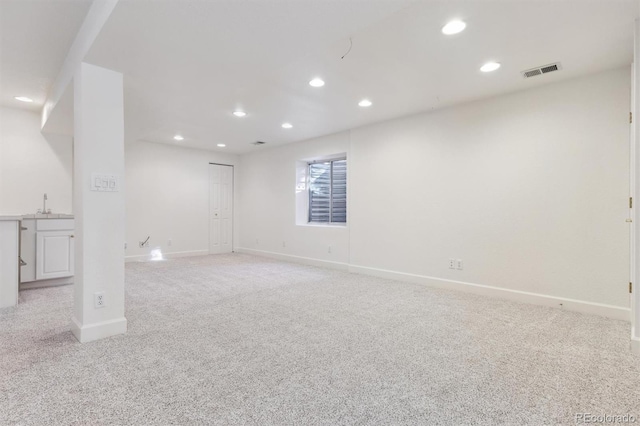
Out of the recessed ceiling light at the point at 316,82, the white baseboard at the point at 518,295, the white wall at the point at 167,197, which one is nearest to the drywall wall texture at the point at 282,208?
the white wall at the point at 167,197

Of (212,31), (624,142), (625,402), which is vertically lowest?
(625,402)

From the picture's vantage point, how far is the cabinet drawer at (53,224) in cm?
384

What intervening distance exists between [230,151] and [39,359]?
5.61 meters

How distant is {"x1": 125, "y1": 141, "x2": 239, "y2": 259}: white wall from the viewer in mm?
6020

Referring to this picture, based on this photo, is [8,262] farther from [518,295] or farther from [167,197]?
[518,295]

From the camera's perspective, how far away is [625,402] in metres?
1.66

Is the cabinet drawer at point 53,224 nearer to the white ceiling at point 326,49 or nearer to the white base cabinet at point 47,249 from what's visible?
the white base cabinet at point 47,249

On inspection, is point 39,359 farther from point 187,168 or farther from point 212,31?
point 187,168

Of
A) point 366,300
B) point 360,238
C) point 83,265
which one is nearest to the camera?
point 83,265

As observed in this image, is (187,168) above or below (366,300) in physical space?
above

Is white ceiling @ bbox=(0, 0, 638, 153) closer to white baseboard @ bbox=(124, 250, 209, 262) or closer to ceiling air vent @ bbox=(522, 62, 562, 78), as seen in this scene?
ceiling air vent @ bbox=(522, 62, 562, 78)

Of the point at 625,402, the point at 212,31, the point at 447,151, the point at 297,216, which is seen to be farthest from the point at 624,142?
the point at 297,216

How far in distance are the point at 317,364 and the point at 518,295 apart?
2663 mm

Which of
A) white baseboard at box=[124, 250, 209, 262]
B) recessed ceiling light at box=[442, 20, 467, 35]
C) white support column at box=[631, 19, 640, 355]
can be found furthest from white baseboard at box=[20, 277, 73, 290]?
white support column at box=[631, 19, 640, 355]
